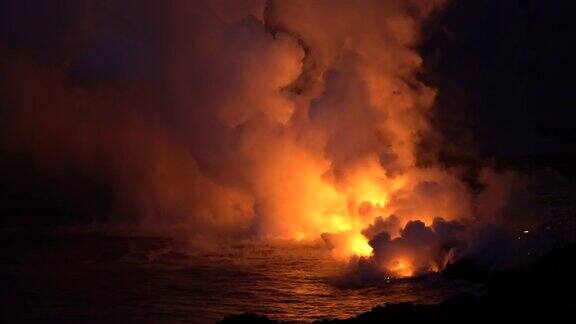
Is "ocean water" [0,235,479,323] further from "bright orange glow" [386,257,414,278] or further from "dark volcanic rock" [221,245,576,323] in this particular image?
"dark volcanic rock" [221,245,576,323]

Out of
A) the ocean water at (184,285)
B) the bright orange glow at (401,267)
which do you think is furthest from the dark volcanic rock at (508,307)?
the bright orange glow at (401,267)

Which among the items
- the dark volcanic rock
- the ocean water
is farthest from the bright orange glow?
the dark volcanic rock

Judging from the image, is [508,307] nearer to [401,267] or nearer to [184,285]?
[401,267]

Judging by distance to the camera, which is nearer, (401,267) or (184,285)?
(184,285)

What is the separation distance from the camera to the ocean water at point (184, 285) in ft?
77.6

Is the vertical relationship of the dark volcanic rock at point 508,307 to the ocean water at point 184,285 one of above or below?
below

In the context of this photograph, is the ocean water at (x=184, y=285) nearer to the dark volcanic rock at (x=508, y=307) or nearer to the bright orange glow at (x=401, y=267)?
the bright orange glow at (x=401, y=267)

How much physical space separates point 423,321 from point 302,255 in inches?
572

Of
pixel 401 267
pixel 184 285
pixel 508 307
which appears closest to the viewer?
pixel 508 307

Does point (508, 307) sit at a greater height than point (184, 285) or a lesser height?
lesser

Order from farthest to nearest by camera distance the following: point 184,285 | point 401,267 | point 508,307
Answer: point 401,267 < point 184,285 < point 508,307

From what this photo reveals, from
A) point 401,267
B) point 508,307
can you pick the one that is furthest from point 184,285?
point 508,307

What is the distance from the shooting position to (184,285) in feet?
88.9

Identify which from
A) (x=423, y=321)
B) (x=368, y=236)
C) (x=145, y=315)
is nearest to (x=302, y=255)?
(x=368, y=236)
